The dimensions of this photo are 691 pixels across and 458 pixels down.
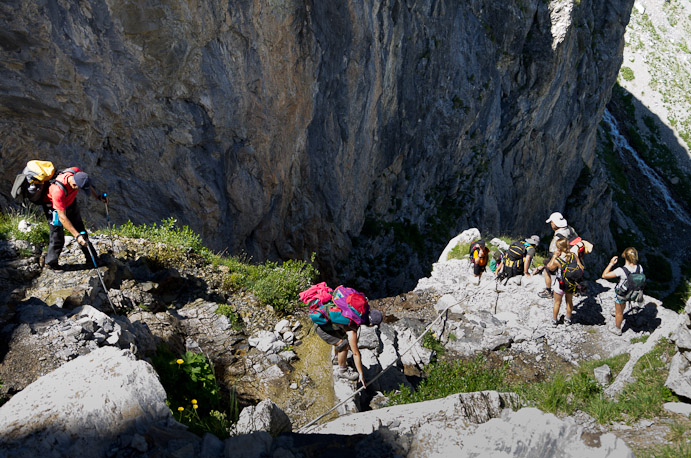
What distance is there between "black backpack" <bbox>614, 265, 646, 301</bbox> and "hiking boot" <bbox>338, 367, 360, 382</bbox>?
5.04 metres

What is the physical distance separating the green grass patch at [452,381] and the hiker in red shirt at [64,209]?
4969 mm

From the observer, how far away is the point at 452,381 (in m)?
6.70

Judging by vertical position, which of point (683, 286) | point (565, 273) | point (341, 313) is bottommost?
point (683, 286)

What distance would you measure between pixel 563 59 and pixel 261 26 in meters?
21.8

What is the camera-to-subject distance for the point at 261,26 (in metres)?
10.7

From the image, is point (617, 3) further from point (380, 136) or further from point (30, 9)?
point (30, 9)

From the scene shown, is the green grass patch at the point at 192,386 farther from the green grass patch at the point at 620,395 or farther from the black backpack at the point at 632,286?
the black backpack at the point at 632,286

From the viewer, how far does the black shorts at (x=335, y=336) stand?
236 inches

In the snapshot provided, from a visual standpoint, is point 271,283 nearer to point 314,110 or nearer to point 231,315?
point 231,315

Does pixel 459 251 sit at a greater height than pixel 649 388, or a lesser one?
lesser

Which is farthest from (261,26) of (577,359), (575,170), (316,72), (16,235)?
(575,170)

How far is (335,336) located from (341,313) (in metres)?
0.48

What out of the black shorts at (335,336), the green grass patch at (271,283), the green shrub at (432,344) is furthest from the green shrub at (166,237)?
the green shrub at (432,344)

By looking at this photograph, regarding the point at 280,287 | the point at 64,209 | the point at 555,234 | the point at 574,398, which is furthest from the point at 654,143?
the point at 64,209
